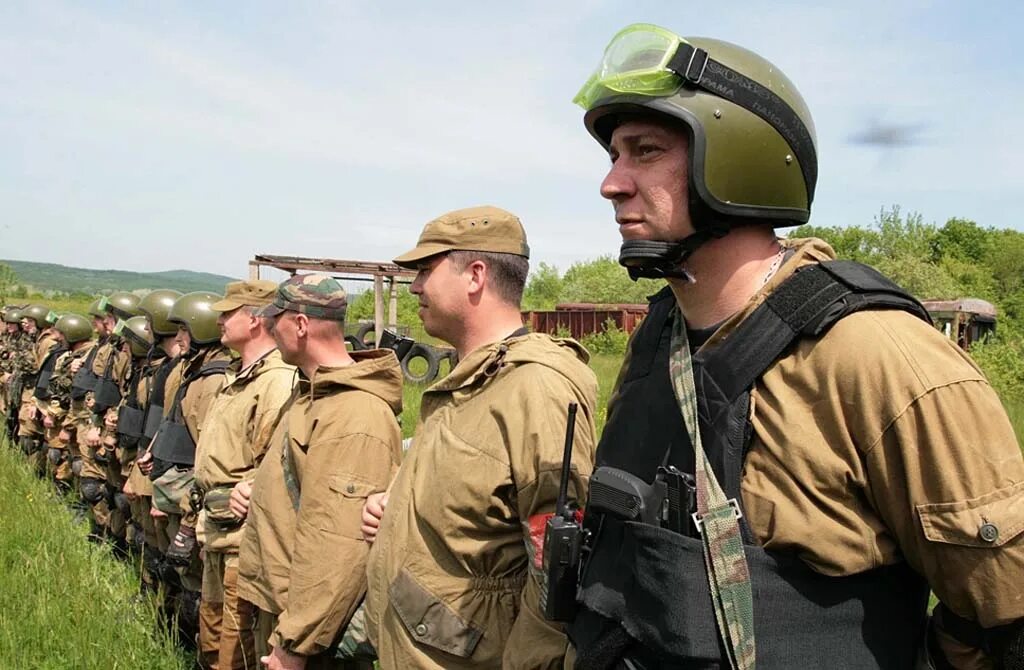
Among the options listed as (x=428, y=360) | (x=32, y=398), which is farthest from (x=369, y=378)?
(x=32, y=398)

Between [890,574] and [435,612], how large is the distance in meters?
1.25

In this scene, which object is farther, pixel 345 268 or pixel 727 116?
pixel 345 268

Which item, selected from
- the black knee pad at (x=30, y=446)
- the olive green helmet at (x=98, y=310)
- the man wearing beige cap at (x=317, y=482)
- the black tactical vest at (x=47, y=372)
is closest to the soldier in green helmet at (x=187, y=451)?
the man wearing beige cap at (x=317, y=482)

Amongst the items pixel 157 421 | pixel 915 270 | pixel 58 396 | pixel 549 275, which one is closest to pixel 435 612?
pixel 157 421

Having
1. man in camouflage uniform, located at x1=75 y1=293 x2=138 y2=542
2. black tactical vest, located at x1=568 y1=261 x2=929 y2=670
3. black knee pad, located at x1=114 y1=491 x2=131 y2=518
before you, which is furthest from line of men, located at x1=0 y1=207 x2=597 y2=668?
man in camouflage uniform, located at x1=75 y1=293 x2=138 y2=542

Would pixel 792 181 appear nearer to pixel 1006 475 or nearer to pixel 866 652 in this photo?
pixel 1006 475

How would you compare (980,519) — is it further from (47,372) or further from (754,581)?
(47,372)

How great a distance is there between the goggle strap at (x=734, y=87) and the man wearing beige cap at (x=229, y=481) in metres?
2.73

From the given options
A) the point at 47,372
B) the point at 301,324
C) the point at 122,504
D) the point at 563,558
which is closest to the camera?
the point at 563,558

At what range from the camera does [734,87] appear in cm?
169

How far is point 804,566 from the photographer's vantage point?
1.46m

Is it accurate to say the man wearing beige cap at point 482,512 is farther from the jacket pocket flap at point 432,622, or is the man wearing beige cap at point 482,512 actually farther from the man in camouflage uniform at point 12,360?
the man in camouflage uniform at point 12,360

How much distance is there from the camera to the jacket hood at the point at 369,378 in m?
3.23

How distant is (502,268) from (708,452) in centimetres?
134
